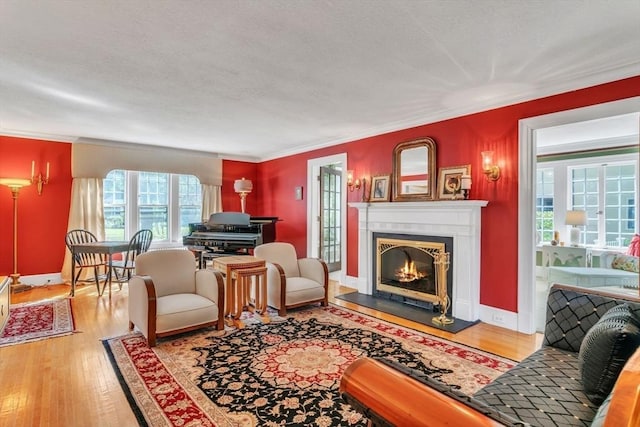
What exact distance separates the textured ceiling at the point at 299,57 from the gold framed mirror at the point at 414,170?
349 mm

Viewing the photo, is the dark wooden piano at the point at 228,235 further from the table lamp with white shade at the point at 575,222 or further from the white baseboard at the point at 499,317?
the table lamp with white shade at the point at 575,222

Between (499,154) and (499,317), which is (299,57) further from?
(499,317)

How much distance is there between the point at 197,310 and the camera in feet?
10.7

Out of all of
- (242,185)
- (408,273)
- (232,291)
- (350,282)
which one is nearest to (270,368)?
(232,291)

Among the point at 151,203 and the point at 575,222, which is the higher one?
the point at 151,203

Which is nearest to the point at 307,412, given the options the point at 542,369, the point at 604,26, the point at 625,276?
the point at 542,369

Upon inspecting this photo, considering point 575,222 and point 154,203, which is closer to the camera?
point 575,222

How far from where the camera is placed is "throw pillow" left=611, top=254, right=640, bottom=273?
464 centimetres

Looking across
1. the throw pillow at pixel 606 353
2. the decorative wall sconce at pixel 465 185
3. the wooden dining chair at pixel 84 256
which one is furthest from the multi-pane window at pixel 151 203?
the throw pillow at pixel 606 353

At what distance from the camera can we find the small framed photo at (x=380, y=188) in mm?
4809

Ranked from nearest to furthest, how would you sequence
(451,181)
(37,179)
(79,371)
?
1. (79,371)
2. (451,181)
3. (37,179)

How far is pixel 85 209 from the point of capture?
18.5 ft

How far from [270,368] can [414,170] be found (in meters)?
3.07

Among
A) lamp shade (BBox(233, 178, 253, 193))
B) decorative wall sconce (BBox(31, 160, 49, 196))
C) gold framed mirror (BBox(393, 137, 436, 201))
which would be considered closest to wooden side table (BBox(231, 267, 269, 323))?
gold framed mirror (BBox(393, 137, 436, 201))
